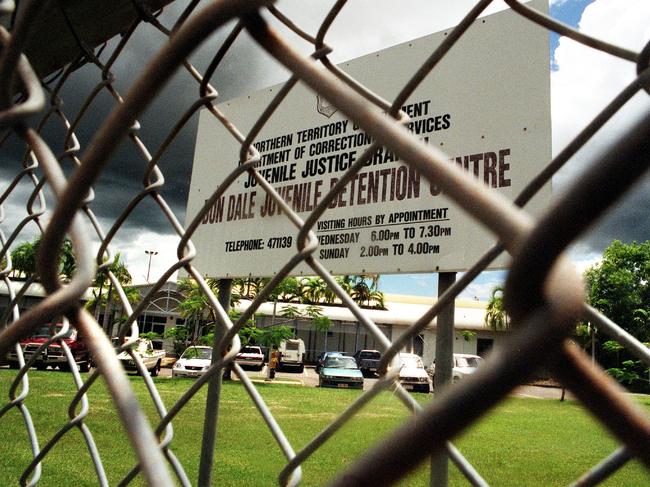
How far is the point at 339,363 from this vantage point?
14352 millimetres

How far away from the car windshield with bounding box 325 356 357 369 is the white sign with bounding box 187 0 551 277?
40.7 feet

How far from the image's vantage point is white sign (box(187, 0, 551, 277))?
1559mm

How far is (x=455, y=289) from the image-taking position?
0.50m

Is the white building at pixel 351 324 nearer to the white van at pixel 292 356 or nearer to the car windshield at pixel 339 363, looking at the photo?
the white van at pixel 292 356

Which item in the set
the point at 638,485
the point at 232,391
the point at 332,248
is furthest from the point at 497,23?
the point at 232,391

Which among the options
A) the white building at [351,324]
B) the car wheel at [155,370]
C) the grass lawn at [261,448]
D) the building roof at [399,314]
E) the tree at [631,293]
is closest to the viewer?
the grass lawn at [261,448]

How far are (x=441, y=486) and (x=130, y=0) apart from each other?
3.33 feet

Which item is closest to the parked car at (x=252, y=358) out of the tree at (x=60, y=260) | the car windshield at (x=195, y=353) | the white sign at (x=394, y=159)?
the car windshield at (x=195, y=353)

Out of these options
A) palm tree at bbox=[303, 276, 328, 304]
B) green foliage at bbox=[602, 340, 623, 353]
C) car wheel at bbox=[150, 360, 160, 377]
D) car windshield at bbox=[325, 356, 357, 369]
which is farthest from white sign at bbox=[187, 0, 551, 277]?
palm tree at bbox=[303, 276, 328, 304]

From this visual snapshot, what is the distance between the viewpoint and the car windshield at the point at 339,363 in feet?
46.4

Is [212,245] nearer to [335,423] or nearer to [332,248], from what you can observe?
[332,248]

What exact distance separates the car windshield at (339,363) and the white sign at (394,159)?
12400mm

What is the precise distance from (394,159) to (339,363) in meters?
13.3

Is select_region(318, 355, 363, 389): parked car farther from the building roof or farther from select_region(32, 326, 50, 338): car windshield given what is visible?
select_region(32, 326, 50, 338): car windshield
